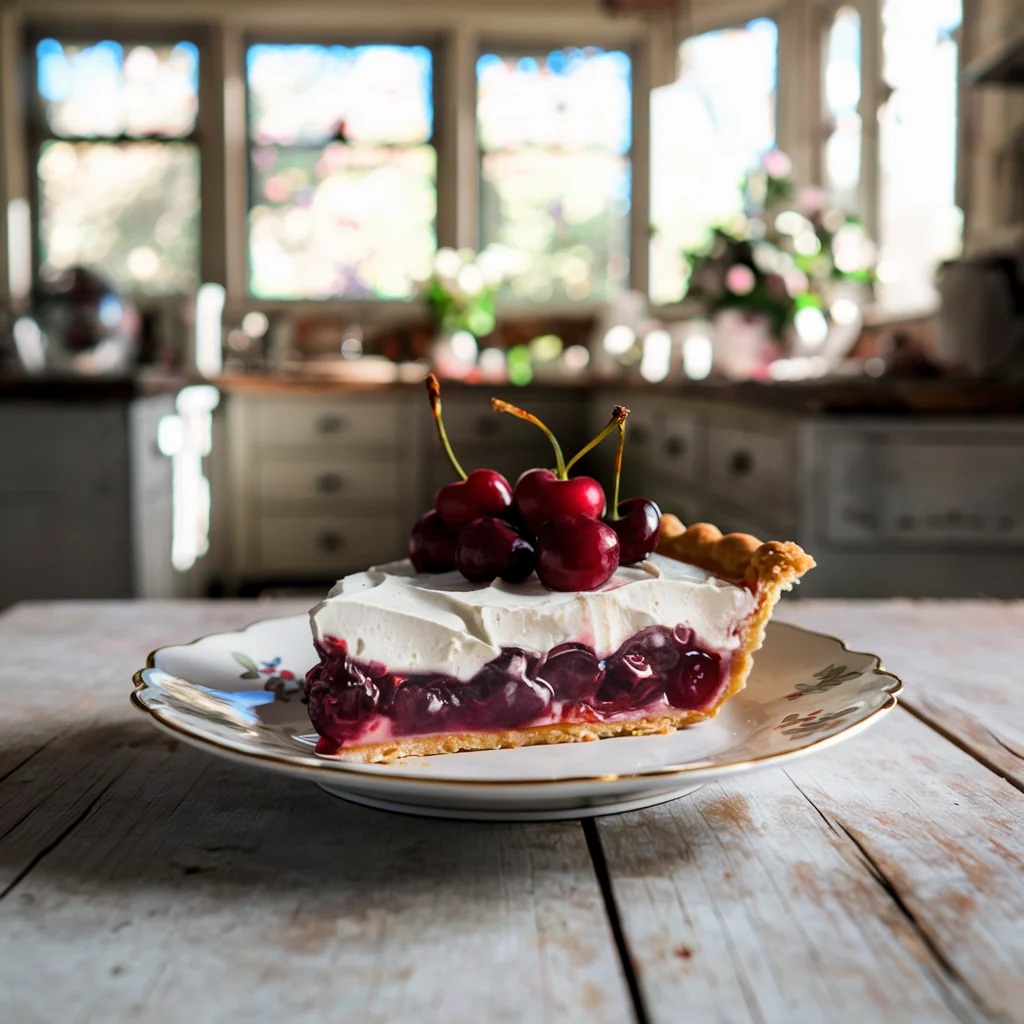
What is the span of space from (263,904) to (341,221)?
4.86 meters

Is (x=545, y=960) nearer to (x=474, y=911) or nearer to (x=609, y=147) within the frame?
(x=474, y=911)

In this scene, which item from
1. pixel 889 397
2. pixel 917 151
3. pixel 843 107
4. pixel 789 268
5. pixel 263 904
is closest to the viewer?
pixel 263 904

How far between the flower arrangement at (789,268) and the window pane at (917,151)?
0.26 metres

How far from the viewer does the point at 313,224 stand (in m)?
5.05

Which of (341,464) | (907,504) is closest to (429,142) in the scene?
(341,464)

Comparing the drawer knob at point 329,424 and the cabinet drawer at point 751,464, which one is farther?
the drawer knob at point 329,424

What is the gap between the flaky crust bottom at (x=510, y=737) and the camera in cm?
57

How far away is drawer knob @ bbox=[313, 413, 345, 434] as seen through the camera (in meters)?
4.27

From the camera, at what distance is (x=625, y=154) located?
504 cm

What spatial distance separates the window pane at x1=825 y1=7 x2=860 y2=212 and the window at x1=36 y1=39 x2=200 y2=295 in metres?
2.55

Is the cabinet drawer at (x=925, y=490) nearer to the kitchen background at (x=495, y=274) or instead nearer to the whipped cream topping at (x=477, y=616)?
the kitchen background at (x=495, y=274)

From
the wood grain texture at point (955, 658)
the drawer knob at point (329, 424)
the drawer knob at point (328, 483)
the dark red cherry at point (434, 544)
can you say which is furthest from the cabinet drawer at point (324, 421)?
the dark red cherry at point (434, 544)

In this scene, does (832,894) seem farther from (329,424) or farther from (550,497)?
(329,424)

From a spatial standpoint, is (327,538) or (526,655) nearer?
(526,655)
